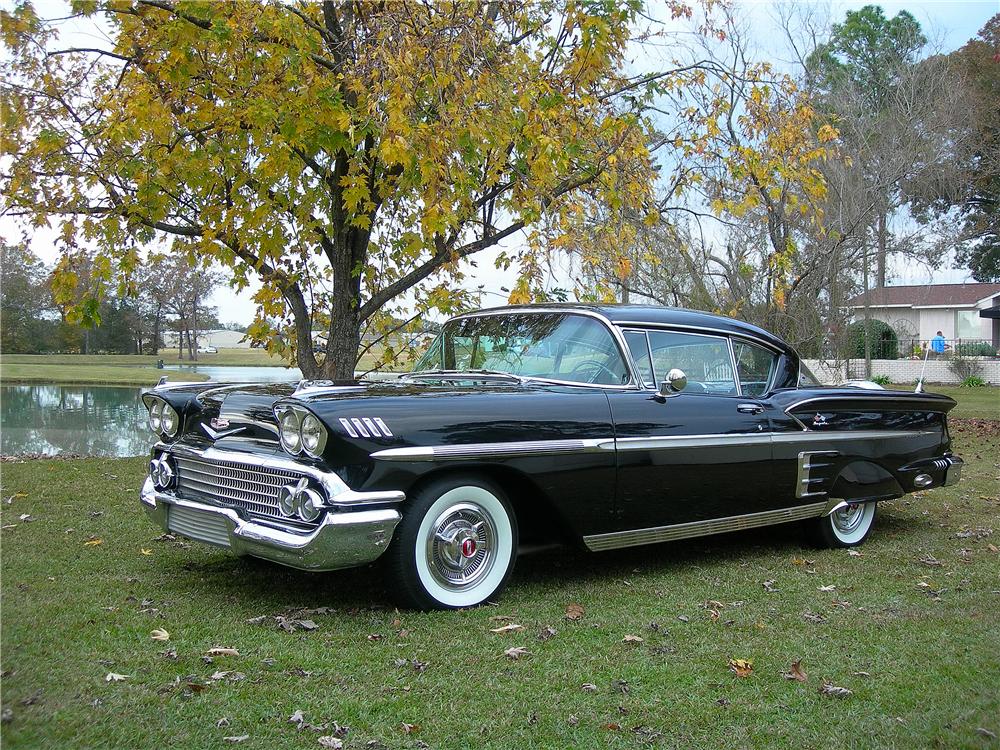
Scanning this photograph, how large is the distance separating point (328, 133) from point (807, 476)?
15.9ft

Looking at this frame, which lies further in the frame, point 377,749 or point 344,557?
point 344,557

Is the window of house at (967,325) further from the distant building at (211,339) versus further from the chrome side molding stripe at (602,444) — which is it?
the chrome side molding stripe at (602,444)

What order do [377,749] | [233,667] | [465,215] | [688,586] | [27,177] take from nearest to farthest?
[377,749]
[233,667]
[688,586]
[27,177]
[465,215]

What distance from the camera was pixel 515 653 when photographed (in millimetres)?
3881

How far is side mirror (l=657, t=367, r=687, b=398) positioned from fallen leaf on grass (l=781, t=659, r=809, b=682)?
1.84 m

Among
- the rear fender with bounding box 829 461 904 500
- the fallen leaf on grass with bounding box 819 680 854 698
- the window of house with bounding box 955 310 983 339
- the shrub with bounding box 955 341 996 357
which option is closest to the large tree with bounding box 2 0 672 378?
the rear fender with bounding box 829 461 904 500

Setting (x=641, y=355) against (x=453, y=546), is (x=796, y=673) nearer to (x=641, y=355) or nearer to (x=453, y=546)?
(x=453, y=546)

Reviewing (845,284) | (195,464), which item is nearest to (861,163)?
(845,284)

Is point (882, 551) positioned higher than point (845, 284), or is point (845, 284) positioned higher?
point (845, 284)

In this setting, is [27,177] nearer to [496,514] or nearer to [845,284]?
[496,514]

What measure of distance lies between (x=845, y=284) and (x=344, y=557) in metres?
17.3

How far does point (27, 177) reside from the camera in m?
8.33

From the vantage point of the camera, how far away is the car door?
511 cm

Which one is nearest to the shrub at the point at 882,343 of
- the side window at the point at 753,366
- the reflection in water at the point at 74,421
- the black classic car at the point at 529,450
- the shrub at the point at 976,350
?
the shrub at the point at 976,350
